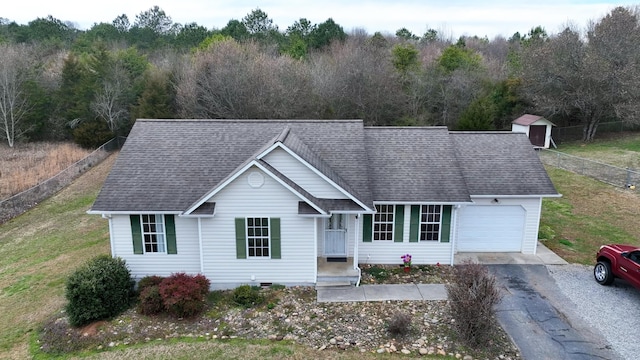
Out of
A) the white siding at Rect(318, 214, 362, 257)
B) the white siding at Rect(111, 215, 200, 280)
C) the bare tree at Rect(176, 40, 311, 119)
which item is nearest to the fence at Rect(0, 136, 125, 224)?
the bare tree at Rect(176, 40, 311, 119)

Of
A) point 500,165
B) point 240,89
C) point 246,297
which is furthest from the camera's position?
point 240,89

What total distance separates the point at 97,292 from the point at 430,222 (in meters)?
11.3

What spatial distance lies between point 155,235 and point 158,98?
29520 mm

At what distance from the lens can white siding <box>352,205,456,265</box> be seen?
16.2 meters

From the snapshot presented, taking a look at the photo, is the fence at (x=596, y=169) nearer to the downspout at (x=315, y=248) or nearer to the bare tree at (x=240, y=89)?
the bare tree at (x=240, y=89)

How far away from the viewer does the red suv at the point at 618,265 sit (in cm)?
1350

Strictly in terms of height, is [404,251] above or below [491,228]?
below

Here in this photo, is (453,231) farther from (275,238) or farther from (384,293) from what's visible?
(275,238)

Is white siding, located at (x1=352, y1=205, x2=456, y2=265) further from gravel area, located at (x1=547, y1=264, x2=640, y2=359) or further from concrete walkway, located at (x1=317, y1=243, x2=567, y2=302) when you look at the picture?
gravel area, located at (x1=547, y1=264, x2=640, y2=359)

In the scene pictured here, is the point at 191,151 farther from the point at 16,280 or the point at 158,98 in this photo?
the point at 158,98

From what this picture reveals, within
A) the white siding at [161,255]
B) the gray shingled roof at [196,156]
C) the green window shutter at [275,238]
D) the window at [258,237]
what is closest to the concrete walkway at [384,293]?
the green window shutter at [275,238]

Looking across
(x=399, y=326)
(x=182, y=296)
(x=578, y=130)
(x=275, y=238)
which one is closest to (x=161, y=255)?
(x=182, y=296)

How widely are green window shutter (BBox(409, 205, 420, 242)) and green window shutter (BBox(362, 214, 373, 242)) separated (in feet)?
4.86

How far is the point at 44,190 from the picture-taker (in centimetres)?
2869
